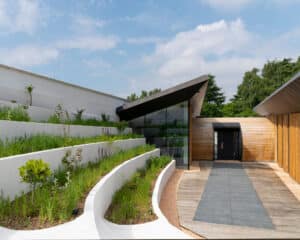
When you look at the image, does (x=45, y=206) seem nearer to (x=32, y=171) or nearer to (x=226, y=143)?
(x=32, y=171)

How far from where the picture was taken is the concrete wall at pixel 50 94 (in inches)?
250

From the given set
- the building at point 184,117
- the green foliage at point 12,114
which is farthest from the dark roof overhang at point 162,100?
the green foliage at point 12,114

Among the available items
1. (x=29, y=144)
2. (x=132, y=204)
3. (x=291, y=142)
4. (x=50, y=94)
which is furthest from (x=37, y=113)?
(x=291, y=142)

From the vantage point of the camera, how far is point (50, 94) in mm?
7801

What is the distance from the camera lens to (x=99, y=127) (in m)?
8.12

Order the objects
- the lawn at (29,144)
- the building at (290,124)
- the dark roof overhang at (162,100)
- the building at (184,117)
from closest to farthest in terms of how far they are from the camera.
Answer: the lawn at (29,144) < the building at (184,117) < the building at (290,124) < the dark roof overhang at (162,100)

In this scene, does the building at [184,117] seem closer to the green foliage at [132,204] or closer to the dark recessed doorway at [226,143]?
the dark recessed doorway at [226,143]

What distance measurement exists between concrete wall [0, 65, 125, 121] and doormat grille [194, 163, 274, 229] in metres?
5.09

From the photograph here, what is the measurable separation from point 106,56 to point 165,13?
5.64 metres

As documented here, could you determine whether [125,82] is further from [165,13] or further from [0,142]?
[0,142]

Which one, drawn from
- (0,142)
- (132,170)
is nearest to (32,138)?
(0,142)

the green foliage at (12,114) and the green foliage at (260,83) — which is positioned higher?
the green foliage at (260,83)

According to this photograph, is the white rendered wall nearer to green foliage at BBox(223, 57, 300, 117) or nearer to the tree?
green foliage at BBox(223, 57, 300, 117)

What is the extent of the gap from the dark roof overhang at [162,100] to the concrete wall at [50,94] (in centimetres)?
113
